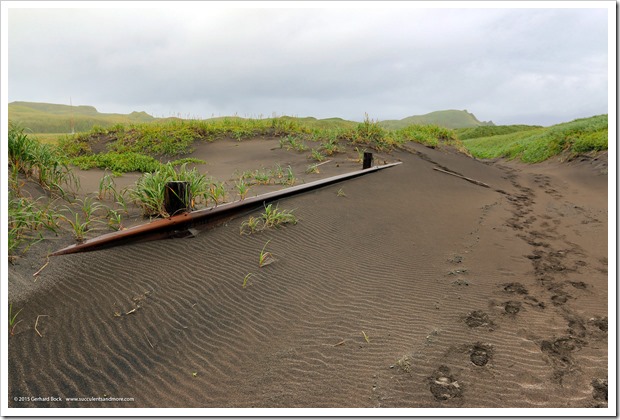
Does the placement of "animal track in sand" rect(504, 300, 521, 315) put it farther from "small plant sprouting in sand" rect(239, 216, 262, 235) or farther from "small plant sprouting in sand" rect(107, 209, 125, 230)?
"small plant sprouting in sand" rect(107, 209, 125, 230)

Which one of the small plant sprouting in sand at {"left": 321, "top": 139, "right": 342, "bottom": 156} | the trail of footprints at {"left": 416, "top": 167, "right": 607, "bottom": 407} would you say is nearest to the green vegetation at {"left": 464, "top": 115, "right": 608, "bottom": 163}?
the small plant sprouting in sand at {"left": 321, "top": 139, "right": 342, "bottom": 156}

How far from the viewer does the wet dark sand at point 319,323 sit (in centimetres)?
193

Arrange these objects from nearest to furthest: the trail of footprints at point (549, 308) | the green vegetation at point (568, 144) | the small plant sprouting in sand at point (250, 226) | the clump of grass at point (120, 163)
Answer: the trail of footprints at point (549, 308) → the small plant sprouting in sand at point (250, 226) → the clump of grass at point (120, 163) → the green vegetation at point (568, 144)

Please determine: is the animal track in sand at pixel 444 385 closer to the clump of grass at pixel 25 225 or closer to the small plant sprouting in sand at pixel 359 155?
the clump of grass at pixel 25 225

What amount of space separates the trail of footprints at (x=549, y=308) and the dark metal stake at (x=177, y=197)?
2622 millimetres

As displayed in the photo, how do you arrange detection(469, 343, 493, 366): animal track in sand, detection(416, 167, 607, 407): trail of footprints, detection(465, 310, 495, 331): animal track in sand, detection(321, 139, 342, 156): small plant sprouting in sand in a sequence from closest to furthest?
detection(416, 167, 607, 407): trail of footprints
detection(469, 343, 493, 366): animal track in sand
detection(465, 310, 495, 331): animal track in sand
detection(321, 139, 342, 156): small plant sprouting in sand

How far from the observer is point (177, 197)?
11.2 ft

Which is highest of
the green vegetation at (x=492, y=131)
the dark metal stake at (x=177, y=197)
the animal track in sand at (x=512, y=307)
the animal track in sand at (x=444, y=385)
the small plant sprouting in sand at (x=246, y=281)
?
the green vegetation at (x=492, y=131)

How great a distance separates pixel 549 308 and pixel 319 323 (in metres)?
1.89

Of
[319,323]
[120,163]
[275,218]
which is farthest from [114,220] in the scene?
[120,163]

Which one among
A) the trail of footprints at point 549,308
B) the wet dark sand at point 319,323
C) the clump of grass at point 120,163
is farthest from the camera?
the clump of grass at point 120,163

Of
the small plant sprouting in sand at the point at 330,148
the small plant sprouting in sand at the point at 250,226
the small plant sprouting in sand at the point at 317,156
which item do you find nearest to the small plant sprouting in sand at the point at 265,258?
the small plant sprouting in sand at the point at 250,226

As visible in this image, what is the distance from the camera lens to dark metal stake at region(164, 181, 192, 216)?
3337 millimetres

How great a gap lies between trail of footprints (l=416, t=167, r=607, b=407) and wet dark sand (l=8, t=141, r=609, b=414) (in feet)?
0.05
